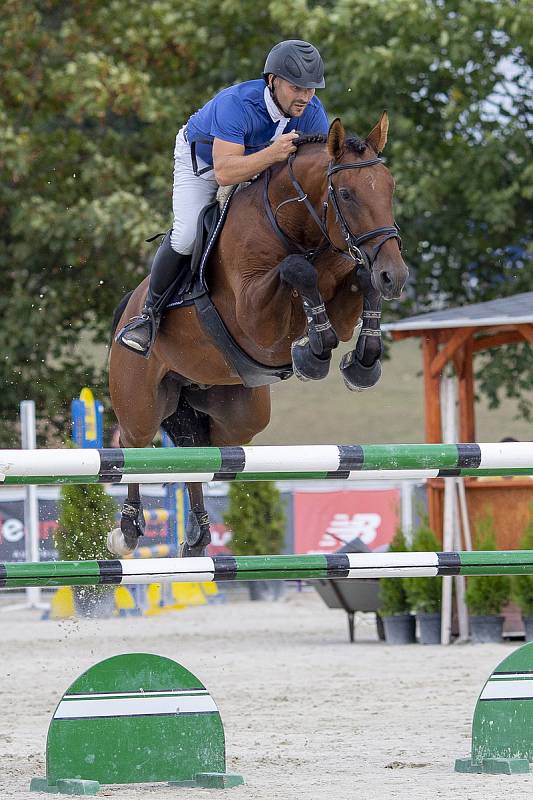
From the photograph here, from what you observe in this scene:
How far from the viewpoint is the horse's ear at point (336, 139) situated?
4.84 m

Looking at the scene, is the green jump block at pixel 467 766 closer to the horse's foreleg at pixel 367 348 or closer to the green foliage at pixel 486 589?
the horse's foreleg at pixel 367 348

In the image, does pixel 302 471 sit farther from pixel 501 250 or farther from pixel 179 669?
pixel 501 250

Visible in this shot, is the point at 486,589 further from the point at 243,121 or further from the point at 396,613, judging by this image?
the point at 243,121

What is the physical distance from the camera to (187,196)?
570 cm

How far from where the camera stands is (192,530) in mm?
6266

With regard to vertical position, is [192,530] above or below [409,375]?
below

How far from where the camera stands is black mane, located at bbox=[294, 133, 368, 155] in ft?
16.2

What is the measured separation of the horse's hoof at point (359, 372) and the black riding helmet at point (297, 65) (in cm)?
112

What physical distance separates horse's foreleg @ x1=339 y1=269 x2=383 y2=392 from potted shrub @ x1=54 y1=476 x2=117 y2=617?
7.17m

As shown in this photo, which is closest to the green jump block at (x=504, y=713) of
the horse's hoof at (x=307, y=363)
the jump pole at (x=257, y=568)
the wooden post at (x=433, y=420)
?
the jump pole at (x=257, y=568)

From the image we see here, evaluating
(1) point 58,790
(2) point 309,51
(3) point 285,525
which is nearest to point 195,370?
(2) point 309,51

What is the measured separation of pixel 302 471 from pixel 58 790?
142 centimetres

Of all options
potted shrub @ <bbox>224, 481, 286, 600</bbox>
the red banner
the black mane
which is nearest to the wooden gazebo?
the red banner

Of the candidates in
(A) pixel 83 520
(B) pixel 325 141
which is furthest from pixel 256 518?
(B) pixel 325 141
